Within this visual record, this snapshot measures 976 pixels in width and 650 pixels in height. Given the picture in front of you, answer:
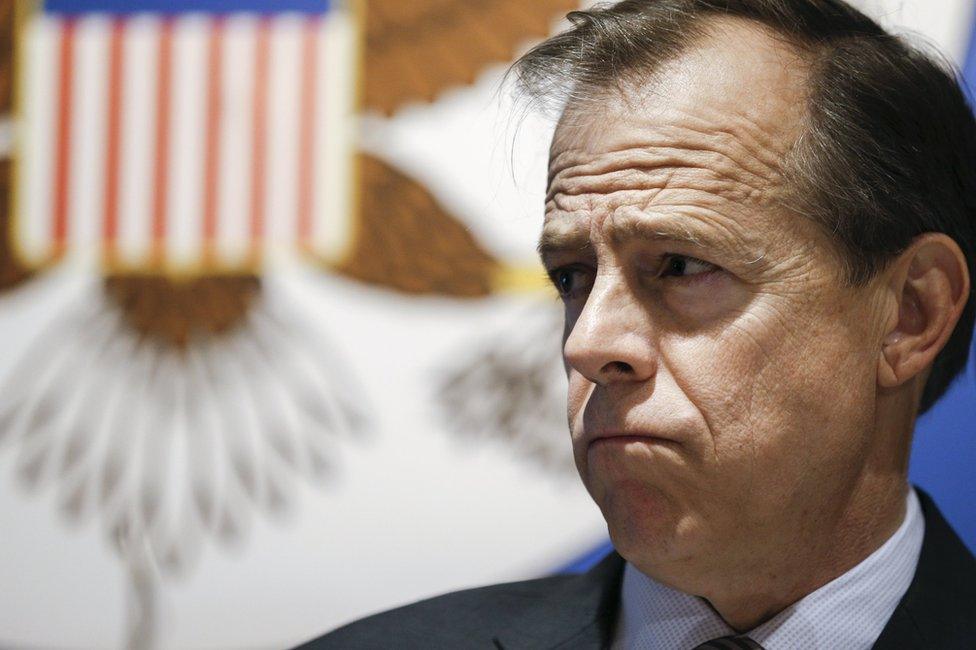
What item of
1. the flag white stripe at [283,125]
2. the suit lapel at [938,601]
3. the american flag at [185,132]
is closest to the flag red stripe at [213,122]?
the american flag at [185,132]

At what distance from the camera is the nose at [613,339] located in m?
1.38

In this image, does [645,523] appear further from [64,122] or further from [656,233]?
[64,122]

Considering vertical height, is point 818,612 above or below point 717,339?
below

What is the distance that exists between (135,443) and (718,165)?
4.86ft

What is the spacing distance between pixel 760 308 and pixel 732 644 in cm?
46

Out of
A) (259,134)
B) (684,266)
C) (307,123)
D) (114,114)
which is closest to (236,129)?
(259,134)

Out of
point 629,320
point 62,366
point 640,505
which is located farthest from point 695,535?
point 62,366

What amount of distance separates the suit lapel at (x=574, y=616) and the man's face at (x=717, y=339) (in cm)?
24

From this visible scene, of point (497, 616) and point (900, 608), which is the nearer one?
point (900, 608)

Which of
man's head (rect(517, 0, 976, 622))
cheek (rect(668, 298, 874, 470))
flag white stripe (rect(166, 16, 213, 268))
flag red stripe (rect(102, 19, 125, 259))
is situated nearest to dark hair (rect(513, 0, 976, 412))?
man's head (rect(517, 0, 976, 622))

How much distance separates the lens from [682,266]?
4.70 ft

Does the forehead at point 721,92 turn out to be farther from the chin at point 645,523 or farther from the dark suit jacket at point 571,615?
the dark suit jacket at point 571,615

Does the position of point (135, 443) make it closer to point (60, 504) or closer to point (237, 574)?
point (60, 504)

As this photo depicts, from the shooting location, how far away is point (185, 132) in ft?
7.91
